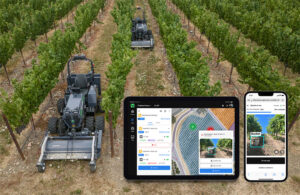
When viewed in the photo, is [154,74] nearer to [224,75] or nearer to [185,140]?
[224,75]

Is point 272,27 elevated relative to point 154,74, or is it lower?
elevated

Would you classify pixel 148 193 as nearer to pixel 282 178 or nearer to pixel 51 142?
pixel 51 142

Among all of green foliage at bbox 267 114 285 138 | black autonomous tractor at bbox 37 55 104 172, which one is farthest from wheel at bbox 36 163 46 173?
green foliage at bbox 267 114 285 138

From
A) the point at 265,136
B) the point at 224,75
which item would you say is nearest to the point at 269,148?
the point at 265,136

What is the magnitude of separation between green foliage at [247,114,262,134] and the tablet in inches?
7.2

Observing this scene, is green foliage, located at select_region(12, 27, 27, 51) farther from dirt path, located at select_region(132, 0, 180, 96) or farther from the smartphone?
the smartphone

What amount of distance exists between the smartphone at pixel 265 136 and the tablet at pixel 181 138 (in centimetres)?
21

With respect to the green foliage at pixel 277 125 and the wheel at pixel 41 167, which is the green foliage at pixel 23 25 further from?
the green foliage at pixel 277 125

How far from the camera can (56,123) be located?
1170cm

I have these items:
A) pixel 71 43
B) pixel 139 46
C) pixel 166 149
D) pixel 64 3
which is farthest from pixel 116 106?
pixel 64 3

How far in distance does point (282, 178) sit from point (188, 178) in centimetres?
150

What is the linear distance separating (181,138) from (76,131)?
881 centimetres

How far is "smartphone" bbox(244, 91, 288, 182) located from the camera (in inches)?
144

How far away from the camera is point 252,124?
3785 millimetres
